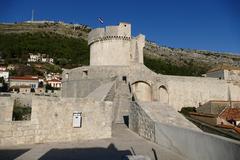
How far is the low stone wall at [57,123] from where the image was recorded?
7.27m

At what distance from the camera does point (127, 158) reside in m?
4.27

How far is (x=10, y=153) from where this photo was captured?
6.17 metres

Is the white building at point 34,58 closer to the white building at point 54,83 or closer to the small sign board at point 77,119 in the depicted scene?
the white building at point 54,83

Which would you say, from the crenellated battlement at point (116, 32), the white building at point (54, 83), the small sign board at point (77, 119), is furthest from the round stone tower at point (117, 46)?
the white building at point (54, 83)

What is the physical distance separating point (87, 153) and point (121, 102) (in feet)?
30.1

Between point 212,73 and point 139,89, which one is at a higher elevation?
point 212,73

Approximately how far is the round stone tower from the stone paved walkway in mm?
18404

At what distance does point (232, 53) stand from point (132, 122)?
423ft

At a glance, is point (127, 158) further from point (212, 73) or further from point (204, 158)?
point (212, 73)

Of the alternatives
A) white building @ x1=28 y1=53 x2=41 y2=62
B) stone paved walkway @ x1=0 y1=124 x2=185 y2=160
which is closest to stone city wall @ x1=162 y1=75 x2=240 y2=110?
stone paved walkway @ x1=0 y1=124 x2=185 y2=160

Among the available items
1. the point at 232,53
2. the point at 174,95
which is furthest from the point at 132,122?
the point at 232,53

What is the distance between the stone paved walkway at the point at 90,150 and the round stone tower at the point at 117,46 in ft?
60.4

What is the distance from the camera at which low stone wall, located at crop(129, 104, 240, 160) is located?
4.53 metres

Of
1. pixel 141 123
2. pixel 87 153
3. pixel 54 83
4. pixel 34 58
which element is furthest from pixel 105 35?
pixel 34 58
